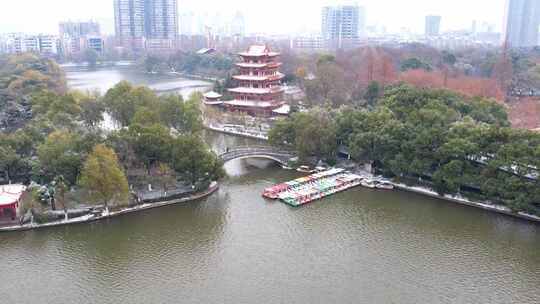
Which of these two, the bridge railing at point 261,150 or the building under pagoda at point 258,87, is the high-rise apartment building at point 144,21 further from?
the bridge railing at point 261,150

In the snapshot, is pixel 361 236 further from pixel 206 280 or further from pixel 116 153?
pixel 116 153

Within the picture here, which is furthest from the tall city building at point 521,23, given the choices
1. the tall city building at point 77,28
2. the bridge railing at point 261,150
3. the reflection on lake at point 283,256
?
the tall city building at point 77,28

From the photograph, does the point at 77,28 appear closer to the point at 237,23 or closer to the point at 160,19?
the point at 160,19

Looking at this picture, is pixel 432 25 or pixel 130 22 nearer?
pixel 130 22

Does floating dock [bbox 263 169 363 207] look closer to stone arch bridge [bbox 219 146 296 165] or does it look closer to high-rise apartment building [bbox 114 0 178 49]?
stone arch bridge [bbox 219 146 296 165]

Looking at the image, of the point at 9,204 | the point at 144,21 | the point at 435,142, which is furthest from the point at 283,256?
the point at 144,21

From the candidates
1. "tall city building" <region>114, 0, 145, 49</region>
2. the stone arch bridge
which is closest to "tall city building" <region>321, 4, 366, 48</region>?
"tall city building" <region>114, 0, 145, 49</region>
